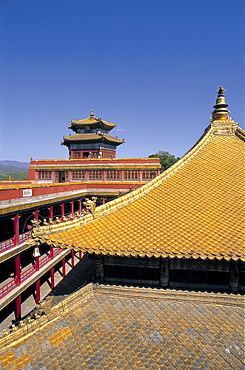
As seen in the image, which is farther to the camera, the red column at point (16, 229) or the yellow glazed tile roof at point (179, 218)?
the red column at point (16, 229)

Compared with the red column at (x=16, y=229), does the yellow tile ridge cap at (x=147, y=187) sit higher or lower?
higher

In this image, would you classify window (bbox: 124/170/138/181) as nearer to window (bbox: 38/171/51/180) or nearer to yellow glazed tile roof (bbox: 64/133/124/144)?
yellow glazed tile roof (bbox: 64/133/124/144)

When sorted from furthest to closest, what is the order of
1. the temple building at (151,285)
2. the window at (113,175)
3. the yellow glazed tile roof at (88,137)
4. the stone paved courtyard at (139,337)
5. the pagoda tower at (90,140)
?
the pagoda tower at (90,140) → the yellow glazed tile roof at (88,137) → the window at (113,175) → the temple building at (151,285) → the stone paved courtyard at (139,337)

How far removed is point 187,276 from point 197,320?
63.5 inches

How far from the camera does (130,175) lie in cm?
3806

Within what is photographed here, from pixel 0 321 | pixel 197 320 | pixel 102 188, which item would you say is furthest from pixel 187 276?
pixel 102 188

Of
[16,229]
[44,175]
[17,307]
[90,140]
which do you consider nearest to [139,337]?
[16,229]

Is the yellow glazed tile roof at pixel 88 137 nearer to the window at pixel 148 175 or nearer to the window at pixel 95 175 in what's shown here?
the window at pixel 95 175

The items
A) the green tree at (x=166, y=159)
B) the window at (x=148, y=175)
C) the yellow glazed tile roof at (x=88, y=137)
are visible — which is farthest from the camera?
the green tree at (x=166, y=159)

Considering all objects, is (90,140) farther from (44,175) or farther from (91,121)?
(44,175)

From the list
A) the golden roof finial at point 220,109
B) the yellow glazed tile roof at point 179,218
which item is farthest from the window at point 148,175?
the yellow glazed tile roof at point 179,218

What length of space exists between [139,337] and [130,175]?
32.0 meters

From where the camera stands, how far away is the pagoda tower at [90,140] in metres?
45.6

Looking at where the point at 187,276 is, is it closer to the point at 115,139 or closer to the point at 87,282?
the point at 87,282
